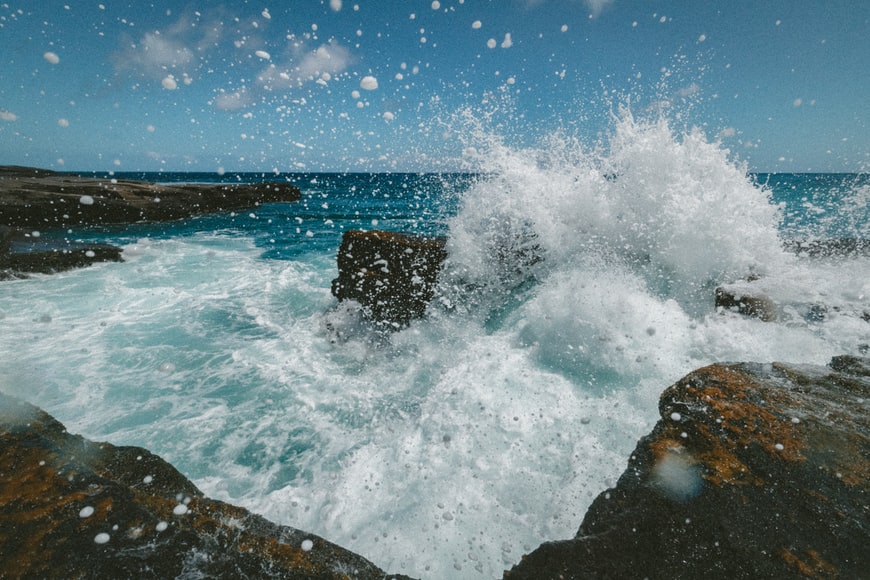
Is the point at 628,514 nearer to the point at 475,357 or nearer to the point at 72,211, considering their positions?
the point at 475,357

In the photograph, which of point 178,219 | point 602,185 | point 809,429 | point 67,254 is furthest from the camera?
point 178,219

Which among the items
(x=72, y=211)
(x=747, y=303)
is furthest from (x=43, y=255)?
(x=747, y=303)

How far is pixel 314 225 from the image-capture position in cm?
2022

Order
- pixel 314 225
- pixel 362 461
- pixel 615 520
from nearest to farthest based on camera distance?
pixel 615 520
pixel 362 461
pixel 314 225

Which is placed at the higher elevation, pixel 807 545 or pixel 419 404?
pixel 807 545

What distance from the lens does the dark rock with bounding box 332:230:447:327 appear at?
581cm

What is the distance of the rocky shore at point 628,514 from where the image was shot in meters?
1.50

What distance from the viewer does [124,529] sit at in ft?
5.34

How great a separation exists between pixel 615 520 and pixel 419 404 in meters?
2.55

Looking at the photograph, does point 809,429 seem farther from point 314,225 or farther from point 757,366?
point 314,225

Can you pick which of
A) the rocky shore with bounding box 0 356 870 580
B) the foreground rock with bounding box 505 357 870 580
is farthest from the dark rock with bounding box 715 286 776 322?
the rocky shore with bounding box 0 356 870 580

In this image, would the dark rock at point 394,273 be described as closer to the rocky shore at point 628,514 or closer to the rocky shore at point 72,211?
the rocky shore at point 628,514

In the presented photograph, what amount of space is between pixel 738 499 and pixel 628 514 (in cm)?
50

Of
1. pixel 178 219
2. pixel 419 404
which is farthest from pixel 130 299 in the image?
pixel 178 219
